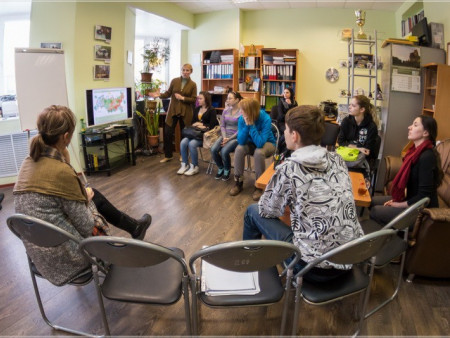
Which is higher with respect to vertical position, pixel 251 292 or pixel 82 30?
pixel 82 30

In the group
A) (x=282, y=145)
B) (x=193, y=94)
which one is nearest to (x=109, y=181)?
(x=193, y=94)

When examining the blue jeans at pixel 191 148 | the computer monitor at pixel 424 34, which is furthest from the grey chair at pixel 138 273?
the computer monitor at pixel 424 34

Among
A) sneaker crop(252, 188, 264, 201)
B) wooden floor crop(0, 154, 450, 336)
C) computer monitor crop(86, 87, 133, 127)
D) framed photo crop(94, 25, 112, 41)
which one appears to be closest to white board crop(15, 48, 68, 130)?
computer monitor crop(86, 87, 133, 127)

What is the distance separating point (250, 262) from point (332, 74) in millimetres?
5886

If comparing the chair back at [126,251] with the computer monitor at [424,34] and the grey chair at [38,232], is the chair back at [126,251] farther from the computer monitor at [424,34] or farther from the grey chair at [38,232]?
the computer monitor at [424,34]

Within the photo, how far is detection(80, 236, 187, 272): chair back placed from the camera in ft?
3.87

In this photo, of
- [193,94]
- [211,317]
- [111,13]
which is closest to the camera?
[211,317]

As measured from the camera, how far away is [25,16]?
15.4 ft

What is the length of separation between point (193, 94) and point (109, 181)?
1.98m

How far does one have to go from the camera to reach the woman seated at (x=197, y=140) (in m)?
4.38

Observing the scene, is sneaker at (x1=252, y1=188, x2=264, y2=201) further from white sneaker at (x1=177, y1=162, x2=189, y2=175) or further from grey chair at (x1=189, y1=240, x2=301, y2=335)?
grey chair at (x1=189, y1=240, x2=301, y2=335)

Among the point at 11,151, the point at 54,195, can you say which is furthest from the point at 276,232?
the point at 11,151

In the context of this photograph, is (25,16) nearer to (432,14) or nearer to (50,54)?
(50,54)

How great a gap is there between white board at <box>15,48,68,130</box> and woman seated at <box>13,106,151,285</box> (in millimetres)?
2369
